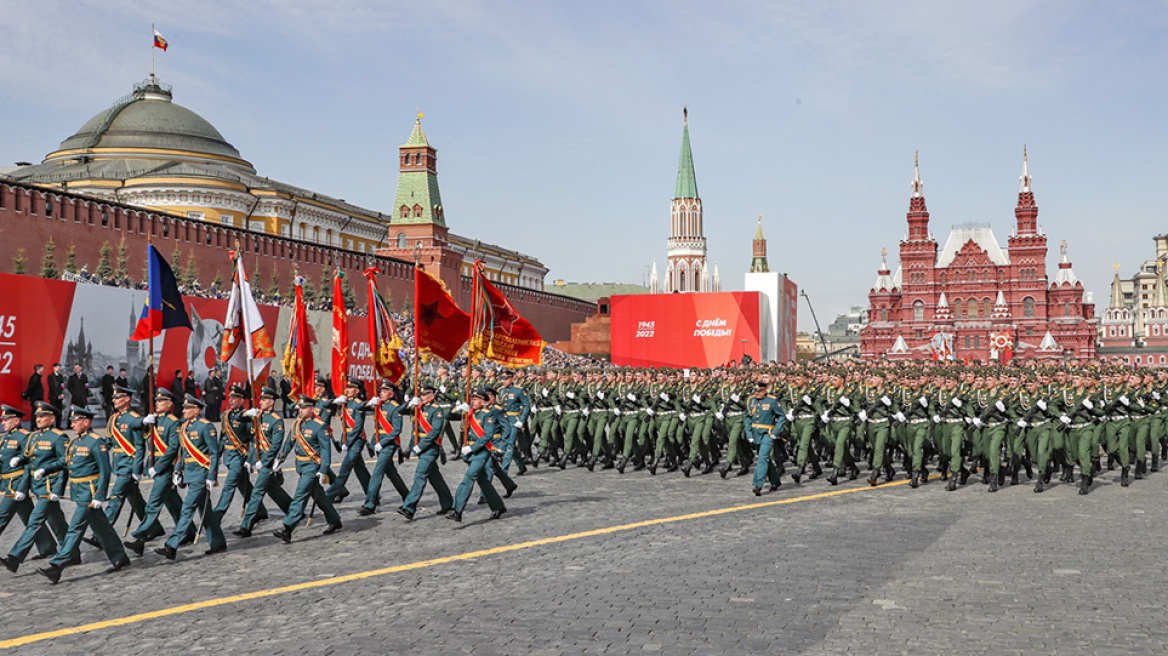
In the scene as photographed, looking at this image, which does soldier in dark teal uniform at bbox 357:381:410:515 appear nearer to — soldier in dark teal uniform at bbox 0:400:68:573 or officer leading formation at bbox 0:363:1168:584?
officer leading formation at bbox 0:363:1168:584

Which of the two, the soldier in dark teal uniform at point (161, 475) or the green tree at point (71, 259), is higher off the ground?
the green tree at point (71, 259)

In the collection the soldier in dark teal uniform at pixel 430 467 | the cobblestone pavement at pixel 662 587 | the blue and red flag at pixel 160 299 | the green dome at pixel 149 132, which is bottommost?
the cobblestone pavement at pixel 662 587

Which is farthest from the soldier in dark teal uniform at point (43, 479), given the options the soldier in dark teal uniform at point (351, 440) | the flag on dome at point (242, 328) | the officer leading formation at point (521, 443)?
the flag on dome at point (242, 328)

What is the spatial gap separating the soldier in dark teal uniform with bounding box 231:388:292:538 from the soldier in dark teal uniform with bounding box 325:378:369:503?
0.83m

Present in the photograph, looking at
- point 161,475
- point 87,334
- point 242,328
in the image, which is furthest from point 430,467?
point 87,334

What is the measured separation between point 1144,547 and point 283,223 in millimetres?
56368

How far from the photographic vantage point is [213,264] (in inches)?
1538

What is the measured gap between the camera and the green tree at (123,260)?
108 ft

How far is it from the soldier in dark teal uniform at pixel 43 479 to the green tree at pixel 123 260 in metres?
25.3

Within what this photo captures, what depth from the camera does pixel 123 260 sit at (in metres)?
33.8

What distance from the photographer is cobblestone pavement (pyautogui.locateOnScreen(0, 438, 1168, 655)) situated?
22.2 feet

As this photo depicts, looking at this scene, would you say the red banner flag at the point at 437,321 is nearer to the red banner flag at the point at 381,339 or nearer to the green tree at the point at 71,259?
the red banner flag at the point at 381,339

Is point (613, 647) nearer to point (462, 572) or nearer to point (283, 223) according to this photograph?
point (462, 572)

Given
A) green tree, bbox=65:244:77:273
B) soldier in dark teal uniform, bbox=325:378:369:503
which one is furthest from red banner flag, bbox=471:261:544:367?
green tree, bbox=65:244:77:273
